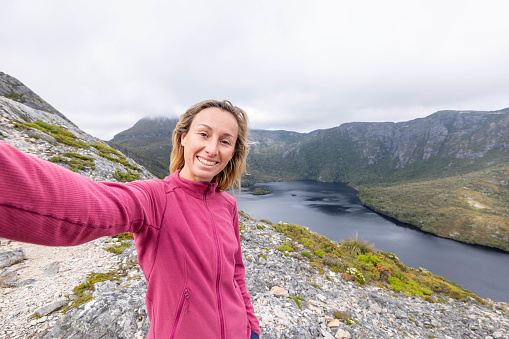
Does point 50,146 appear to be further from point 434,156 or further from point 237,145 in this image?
point 434,156

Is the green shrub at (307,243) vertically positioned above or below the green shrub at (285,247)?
below

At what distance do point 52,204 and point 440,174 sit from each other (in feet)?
590

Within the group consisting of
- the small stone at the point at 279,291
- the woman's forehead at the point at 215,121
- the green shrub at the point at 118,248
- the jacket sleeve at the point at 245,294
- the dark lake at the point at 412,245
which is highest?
the woman's forehead at the point at 215,121

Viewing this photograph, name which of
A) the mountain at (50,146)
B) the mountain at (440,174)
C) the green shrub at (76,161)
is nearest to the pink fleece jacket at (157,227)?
the mountain at (440,174)

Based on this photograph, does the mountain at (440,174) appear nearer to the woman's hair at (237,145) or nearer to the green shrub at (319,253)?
the woman's hair at (237,145)

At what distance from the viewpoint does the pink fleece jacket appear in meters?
0.77

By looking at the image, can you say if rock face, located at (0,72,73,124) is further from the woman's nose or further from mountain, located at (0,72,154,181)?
the woman's nose

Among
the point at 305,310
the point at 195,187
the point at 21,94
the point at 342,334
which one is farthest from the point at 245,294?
the point at 21,94

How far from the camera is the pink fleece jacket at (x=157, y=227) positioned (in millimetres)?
775

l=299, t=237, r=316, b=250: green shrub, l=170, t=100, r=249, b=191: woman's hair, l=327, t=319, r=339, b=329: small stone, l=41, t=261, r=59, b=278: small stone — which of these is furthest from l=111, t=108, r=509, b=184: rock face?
l=170, t=100, r=249, b=191: woman's hair

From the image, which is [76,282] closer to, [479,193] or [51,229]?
[51,229]

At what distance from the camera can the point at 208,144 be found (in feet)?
6.01

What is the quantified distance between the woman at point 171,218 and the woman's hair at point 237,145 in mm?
14

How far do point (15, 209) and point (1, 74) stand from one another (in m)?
50.1
